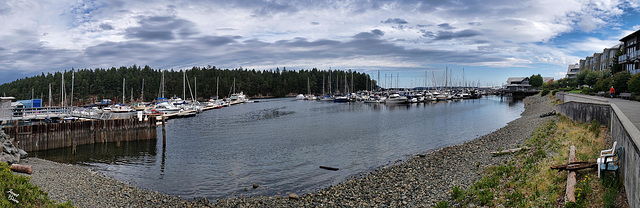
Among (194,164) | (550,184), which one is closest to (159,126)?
(194,164)

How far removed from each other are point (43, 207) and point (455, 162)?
831 inches

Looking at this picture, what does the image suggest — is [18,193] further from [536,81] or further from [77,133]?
[536,81]

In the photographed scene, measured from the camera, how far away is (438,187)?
660 inches

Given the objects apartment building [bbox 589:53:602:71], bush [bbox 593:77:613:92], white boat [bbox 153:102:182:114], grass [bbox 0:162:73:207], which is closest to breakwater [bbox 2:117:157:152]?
grass [bbox 0:162:73:207]

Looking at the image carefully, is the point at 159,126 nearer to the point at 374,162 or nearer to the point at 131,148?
the point at 131,148

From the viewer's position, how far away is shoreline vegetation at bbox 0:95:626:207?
12164 millimetres

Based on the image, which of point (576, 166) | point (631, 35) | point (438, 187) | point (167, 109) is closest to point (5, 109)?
point (167, 109)

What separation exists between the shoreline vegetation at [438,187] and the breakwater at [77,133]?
9760 mm

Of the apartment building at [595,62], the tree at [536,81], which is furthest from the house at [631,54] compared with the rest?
the tree at [536,81]

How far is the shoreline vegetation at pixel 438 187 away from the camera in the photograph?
12.2 meters

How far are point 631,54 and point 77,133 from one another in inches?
3184

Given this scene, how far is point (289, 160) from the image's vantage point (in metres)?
28.5

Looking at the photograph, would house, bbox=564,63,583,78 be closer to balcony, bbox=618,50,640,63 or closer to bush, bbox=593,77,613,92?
balcony, bbox=618,50,640,63

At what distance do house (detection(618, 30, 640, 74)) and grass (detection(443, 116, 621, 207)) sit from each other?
52.7 metres
